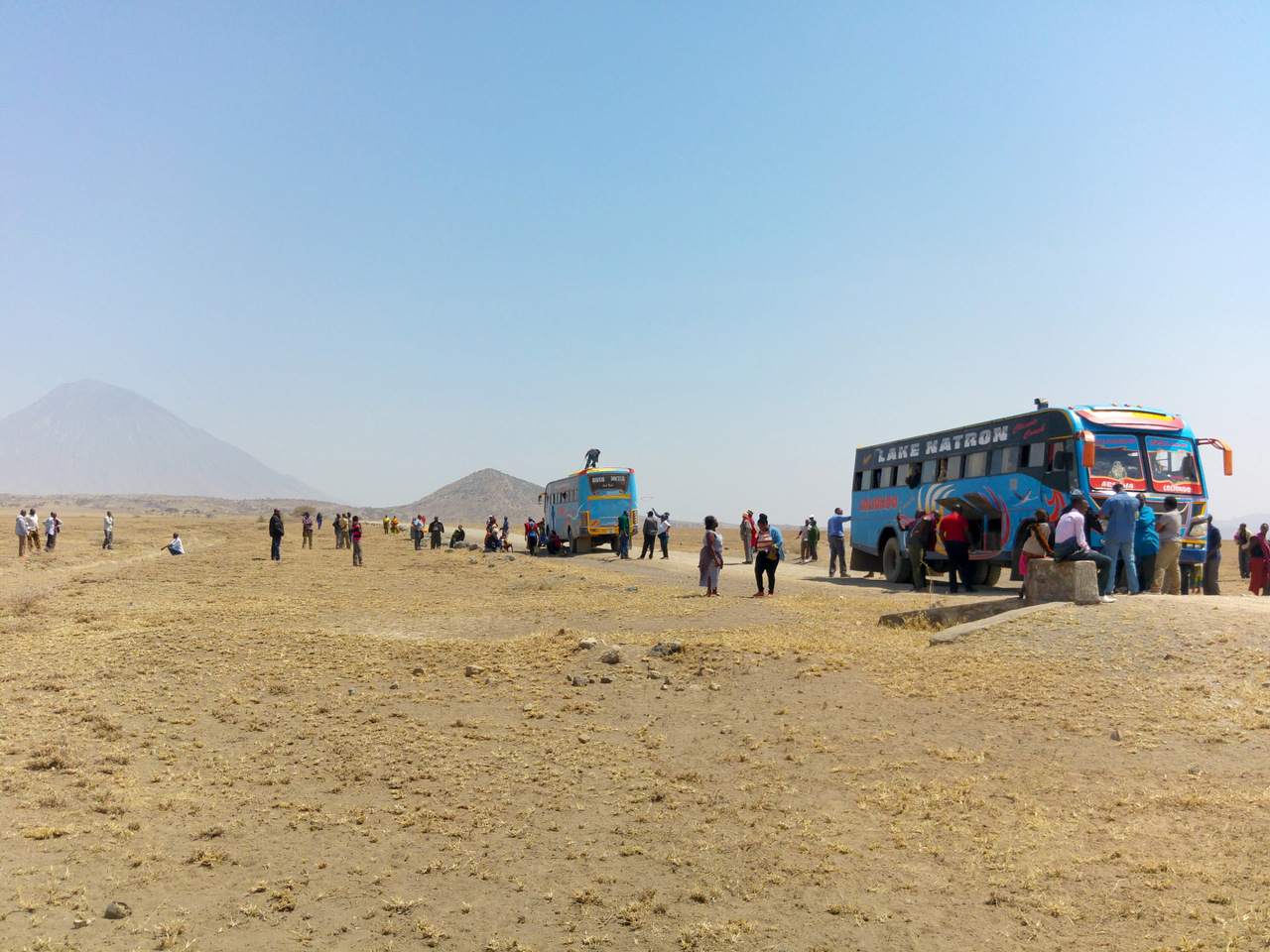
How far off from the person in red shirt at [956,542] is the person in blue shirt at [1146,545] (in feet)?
15.3

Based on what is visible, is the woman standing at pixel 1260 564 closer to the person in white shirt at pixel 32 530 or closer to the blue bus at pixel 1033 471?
the blue bus at pixel 1033 471

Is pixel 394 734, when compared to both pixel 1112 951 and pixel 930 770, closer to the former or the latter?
pixel 930 770

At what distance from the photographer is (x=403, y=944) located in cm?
456

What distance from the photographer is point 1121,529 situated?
530 inches

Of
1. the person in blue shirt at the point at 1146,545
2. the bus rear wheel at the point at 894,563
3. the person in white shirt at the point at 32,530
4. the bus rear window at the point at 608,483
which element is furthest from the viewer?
the bus rear window at the point at 608,483

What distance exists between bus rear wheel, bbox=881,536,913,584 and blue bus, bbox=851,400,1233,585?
0.03 metres

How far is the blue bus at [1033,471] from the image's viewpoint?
694 inches

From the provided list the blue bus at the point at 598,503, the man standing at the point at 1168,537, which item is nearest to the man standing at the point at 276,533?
the blue bus at the point at 598,503

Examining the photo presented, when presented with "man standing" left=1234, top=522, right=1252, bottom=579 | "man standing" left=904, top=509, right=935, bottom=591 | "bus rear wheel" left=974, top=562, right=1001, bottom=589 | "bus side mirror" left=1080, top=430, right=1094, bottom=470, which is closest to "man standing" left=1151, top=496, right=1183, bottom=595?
"bus side mirror" left=1080, top=430, right=1094, bottom=470

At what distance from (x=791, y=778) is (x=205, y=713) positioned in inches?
231

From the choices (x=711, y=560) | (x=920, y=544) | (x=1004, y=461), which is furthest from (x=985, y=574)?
(x=711, y=560)

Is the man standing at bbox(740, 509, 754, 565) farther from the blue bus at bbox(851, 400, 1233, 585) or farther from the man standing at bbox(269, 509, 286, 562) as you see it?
the man standing at bbox(269, 509, 286, 562)

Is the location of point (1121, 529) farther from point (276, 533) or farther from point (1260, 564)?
point (276, 533)

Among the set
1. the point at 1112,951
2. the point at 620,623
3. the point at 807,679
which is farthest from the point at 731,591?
the point at 1112,951
